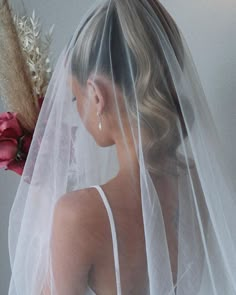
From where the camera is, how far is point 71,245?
1.81ft

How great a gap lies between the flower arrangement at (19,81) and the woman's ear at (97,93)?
148 millimetres

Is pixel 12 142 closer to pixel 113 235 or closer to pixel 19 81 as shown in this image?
pixel 19 81

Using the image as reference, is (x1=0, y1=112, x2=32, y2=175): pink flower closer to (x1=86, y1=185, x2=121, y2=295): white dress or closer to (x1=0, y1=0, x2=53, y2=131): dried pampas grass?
(x1=0, y1=0, x2=53, y2=131): dried pampas grass

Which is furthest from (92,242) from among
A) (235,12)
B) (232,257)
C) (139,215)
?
(235,12)

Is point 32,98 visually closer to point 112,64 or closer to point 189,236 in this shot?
point 112,64

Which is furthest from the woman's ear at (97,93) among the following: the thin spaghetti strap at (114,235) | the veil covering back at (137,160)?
the thin spaghetti strap at (114,235)

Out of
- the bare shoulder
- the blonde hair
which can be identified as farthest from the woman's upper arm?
the blonde hair

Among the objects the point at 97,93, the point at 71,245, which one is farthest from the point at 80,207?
the point at 97,93

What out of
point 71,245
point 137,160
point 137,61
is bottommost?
point 71,245

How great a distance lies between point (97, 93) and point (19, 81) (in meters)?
0.17

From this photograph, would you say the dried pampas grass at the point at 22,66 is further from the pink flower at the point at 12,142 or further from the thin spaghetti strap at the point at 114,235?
the thin spaghetti strap at the point at 114,235

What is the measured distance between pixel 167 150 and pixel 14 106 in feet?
0.91

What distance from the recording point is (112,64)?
553mm

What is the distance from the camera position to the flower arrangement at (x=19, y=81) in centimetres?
65
